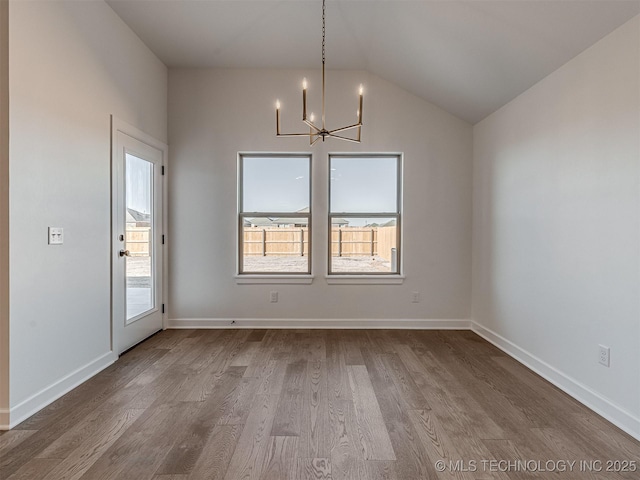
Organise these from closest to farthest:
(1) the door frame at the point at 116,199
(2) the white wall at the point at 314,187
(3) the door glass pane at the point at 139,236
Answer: (1) the door frame at the point at 116,199 < (3) the door glass pane at the point at 139,236 < (2) the white wall at the point at 314,187

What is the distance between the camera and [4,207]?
217 centimetres

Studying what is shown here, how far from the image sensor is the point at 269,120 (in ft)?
14.3

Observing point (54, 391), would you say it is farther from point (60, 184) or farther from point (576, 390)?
point (576, 390)

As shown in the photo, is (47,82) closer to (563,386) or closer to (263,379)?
(263,379)

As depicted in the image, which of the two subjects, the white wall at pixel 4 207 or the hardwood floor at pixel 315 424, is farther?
the white wall at pixel 4 207

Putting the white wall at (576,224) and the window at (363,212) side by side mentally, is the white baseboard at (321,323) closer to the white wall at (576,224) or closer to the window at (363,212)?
the window at (363,212)

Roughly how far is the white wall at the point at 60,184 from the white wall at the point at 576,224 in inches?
147

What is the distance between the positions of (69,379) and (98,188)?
1519 mm

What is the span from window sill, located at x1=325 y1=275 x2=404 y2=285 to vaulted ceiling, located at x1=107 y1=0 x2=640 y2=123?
2.09 m

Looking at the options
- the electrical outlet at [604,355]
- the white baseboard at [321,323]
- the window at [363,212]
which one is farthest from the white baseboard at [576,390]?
the window at [363,212]

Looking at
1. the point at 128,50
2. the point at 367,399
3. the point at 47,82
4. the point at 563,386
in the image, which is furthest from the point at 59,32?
the point at 563,386

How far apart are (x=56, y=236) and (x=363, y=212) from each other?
313 cm

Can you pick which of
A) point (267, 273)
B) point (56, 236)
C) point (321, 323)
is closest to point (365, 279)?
point (321, 323)

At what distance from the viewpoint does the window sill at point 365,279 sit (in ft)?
14.4
